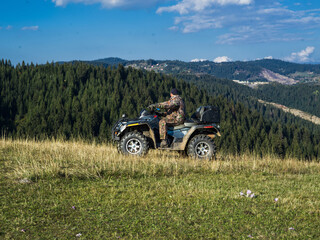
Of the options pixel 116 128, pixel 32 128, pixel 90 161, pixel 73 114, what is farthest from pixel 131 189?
pixel 73 114

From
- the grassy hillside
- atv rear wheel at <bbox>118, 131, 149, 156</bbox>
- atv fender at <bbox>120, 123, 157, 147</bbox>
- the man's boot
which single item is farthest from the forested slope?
the grassy hillside

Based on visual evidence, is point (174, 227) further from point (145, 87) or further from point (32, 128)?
point (145, 87)

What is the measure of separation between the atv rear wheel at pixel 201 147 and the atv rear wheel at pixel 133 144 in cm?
155

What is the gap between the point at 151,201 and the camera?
19.5 ft

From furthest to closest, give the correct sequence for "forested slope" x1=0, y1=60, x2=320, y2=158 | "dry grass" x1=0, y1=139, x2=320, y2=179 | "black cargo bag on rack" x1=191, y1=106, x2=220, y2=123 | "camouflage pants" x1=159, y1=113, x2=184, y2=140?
"forested slope" x1=0, y1=60, x2=320, y2=158, "black cargo bag on rack" x1=191, y1=106, x2=220, y2=123, "camouflage pants" x1=159, y1=113, x2=184, y2=140, "dry grass" x1=0, y1=139, x2=320, y2=179

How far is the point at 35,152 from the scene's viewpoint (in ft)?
34.6

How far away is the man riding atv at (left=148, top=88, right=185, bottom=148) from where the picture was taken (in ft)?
35.2

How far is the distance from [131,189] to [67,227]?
7.28 ft

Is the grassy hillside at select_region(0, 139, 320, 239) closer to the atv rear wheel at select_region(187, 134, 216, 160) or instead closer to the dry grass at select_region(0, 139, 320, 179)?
the dry grass at select_region(0, 139, 320, 179)

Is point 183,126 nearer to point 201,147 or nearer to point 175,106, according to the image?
point 175,106

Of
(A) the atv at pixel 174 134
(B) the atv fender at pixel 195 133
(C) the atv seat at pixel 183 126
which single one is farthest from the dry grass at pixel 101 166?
(C) the atv seat at pixel 183 126

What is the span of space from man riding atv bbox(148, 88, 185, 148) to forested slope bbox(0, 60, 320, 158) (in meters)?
84.8

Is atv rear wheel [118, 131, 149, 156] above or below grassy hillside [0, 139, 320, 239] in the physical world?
above

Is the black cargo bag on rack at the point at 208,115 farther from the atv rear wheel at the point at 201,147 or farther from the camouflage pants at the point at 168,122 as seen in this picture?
the camouflage pants at the point at 168,122
